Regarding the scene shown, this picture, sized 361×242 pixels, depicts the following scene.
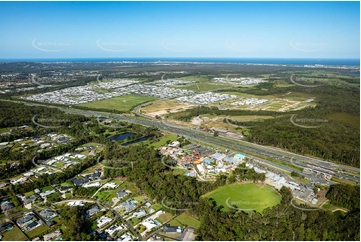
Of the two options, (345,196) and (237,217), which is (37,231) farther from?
(345,196)

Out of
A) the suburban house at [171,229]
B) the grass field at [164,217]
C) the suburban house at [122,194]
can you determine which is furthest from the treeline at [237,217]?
the suburban house at [122,194]

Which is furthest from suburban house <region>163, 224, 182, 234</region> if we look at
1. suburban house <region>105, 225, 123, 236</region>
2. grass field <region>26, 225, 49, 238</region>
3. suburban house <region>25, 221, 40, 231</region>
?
suburban house <region>25, 221, 40, 231</region>

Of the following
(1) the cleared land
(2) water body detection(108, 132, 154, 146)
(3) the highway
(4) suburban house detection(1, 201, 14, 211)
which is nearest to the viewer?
(4) suburban house detection(1, 201, 14, 211)

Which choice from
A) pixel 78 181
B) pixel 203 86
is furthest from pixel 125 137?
pixel 203 86

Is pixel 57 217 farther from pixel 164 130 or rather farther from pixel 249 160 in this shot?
pixel 164 130

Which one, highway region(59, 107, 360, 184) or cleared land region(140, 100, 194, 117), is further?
cleared land region(140, 100, 194, 117)

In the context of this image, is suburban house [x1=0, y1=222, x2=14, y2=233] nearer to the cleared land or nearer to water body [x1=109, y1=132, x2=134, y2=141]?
water body [x1=109, y1=132, x2=134, y2=141]
